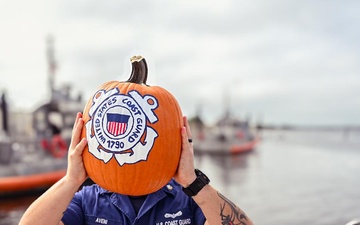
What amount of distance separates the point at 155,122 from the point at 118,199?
438 millimetres

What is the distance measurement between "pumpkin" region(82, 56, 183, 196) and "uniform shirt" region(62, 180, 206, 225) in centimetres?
10

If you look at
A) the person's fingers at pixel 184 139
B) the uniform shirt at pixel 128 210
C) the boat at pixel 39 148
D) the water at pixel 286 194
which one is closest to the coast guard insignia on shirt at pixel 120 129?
the person's fingers at pixel 184 139

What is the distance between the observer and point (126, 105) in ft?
5.24

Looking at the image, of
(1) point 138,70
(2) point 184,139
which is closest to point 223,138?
(1) point 138,70

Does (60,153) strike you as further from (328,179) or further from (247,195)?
(328,179)

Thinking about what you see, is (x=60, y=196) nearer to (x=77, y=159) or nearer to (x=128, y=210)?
(x=77, y=159)

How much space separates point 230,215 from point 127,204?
47 centimetres

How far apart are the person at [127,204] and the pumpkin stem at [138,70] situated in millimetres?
293

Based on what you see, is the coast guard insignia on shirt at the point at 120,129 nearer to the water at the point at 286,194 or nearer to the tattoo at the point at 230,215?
the tattoo at the point at 230,215

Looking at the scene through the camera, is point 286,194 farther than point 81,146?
Yes

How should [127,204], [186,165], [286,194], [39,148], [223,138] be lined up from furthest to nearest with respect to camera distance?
[223,138]
[286,194]
[39,148]
[127,204]
[186,165]

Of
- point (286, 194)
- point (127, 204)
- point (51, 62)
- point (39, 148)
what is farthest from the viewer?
point (51, 62)

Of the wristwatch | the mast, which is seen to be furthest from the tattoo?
the mast

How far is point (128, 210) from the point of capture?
5.71 ft
